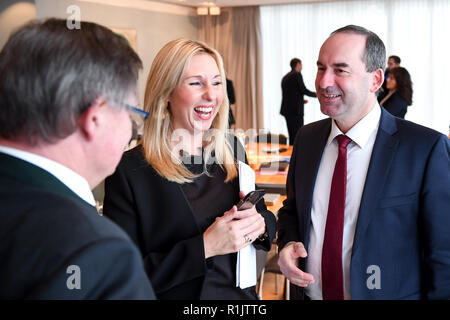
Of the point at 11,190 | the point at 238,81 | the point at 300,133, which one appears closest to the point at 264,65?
the point at 238,81

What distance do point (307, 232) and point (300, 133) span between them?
1.54 ft

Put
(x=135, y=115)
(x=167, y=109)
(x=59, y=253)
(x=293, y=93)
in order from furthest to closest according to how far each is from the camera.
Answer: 1. (x=293, y=93)
2. (x=167, y=109)
3. (x=135, y=115)
4. (x=59, y=253)

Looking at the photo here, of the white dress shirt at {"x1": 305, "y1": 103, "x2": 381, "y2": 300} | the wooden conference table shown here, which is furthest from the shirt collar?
the wooden conference table

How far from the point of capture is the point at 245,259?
1.56m

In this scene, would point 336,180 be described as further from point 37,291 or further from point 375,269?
point 37,291

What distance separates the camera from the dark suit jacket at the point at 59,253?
0.64 metres

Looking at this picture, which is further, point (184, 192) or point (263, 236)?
point (263, 236)

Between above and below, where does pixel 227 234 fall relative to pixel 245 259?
above

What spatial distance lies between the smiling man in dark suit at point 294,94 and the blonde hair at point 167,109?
731 cm

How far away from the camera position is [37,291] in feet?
2.06

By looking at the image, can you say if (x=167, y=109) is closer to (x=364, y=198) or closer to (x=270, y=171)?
(x=364, y=198)

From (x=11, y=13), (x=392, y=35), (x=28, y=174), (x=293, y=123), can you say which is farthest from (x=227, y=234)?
(x=392, y=35)

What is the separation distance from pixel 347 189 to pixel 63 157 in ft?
3.69

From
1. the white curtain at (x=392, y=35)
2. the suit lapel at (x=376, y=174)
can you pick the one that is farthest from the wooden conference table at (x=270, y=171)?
the white curtain at (x=392, y=35)
